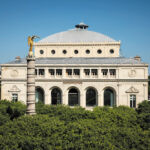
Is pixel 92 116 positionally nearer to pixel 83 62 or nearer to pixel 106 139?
pixel 106 139

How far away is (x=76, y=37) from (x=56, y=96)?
20.3 metres

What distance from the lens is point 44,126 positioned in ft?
110

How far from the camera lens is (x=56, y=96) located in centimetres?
7125

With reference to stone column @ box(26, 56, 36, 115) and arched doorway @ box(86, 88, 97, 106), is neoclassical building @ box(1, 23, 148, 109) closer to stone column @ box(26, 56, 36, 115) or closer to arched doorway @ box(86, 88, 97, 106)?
arched doorway @ box(86, 88, 97, 106)

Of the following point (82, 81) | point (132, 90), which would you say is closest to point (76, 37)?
point (82, 81)

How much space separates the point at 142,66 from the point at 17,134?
44832mm

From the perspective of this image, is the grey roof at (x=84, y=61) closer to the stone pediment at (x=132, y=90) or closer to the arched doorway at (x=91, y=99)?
the stone pediment at (x=132, y=90)

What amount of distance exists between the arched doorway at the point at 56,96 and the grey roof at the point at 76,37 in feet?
53.5

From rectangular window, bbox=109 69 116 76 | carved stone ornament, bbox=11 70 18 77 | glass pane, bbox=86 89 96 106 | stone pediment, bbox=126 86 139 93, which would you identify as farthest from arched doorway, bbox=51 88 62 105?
stone pediment, bbox=126 86 139 93

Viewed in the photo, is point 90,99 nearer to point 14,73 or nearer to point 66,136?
point 14,73

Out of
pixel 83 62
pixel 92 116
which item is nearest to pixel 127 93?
pixel 83 62

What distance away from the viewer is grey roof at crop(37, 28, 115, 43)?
3168 inches

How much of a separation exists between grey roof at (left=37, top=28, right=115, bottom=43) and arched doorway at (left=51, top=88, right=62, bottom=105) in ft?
53.5

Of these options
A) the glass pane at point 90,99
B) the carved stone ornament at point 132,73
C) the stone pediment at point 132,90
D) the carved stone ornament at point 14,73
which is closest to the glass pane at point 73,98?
the glass pane at point 90,99
